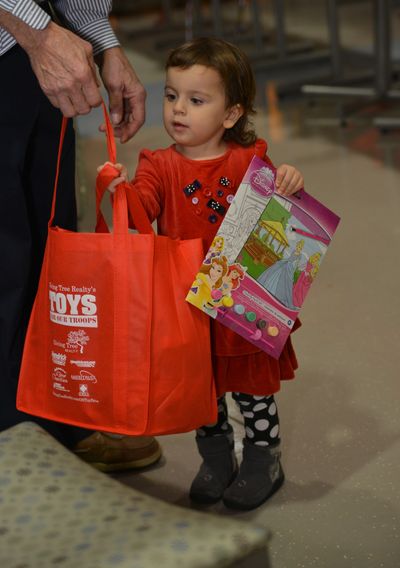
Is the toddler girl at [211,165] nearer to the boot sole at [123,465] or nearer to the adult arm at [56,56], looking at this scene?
the adult arm at [56,56]

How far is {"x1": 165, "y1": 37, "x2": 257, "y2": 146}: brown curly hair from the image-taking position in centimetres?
180

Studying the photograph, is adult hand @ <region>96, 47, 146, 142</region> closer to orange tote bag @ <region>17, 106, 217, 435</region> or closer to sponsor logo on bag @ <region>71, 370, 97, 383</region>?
orange tote bag @ <region>17, 106, 217, 435</region>

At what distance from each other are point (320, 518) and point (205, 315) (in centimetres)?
49

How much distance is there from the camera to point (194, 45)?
5.97ft

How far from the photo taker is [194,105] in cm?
182

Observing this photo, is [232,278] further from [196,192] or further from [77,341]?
[77,341]

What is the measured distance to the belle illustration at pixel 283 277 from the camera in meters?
1.81

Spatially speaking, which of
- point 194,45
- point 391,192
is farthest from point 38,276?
point 391,192

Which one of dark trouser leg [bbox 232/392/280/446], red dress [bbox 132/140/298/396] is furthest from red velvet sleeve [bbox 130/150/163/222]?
dark trouser leg [bbox 232/392/280/446]

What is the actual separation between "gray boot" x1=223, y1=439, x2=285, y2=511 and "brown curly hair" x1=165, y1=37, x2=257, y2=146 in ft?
2.03

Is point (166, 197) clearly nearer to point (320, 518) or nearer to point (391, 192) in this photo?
point (320, 518)

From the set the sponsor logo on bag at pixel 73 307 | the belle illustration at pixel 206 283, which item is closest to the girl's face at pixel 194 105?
the belle illustration at pixel 206 283

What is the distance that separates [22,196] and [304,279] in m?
0.54

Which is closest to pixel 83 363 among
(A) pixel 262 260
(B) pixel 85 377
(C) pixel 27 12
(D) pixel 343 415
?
(B) pixel 85 377
